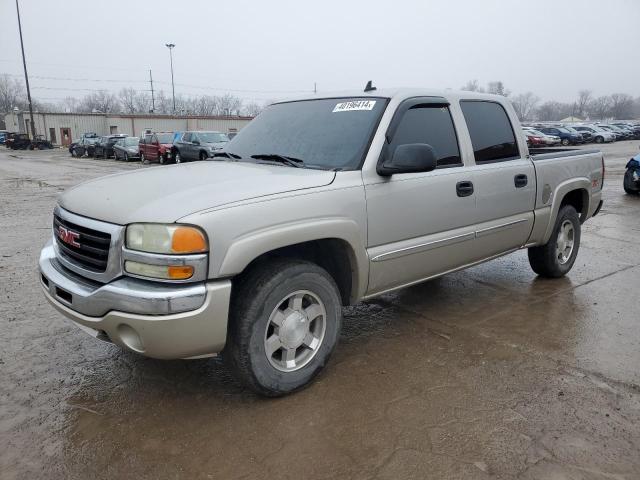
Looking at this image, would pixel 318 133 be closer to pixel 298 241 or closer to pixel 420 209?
pixel 420 209

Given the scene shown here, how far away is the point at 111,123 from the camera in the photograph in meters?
59.8

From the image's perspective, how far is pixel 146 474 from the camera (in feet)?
8.21

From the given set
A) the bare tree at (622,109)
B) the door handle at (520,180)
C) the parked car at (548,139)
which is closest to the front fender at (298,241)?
the door handle at (520,180)

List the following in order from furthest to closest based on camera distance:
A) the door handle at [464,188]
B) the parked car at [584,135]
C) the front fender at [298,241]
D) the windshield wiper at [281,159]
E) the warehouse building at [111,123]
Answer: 1. the warehouse building at [111,123]
2. the parked car at [584,135]
3. the door handle at [464,188]
4. the windshield wiper at [281,159]
5. the front fender at [298,241]

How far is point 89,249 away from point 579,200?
5.04 meters

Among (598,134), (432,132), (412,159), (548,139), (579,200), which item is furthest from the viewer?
(598,134)

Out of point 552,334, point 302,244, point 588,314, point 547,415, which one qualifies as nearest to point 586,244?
point 588,314

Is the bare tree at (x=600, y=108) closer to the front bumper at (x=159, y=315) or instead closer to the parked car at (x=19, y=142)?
the parked car at (x=19, y=142)

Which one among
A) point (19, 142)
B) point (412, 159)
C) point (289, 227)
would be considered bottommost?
point (19, 142)

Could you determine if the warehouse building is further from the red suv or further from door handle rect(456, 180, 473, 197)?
door handle rect(456, 180, 473, 197)

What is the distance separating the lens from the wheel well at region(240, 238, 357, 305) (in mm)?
3295

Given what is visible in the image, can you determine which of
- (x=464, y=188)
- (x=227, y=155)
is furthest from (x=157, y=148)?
(x=464, y=188)

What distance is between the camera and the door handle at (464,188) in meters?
3.96

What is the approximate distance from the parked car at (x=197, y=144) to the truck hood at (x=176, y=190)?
18656mm
